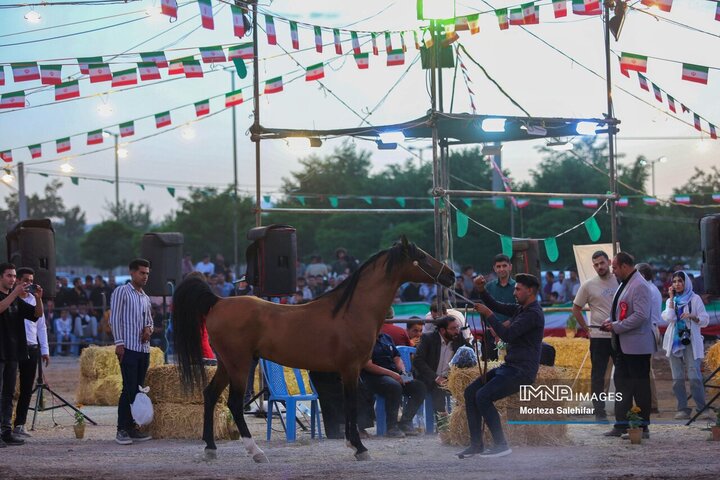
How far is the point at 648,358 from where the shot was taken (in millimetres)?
9594

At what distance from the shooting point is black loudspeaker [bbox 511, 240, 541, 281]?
13.2 m

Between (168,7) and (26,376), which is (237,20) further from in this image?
(26,376)

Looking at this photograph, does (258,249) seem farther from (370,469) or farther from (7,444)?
(370,469)

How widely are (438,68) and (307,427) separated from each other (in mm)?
5320

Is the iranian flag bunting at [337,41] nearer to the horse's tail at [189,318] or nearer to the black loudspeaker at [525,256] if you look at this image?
the black loudspeaker at [525,256]

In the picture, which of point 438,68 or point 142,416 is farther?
point 438,68

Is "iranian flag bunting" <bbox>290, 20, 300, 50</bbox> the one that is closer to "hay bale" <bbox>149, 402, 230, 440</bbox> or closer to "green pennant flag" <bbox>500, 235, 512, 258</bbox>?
"green pennant flag" <bbox>500, 235, 512, 258</bbox>

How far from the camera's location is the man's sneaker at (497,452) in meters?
8.34

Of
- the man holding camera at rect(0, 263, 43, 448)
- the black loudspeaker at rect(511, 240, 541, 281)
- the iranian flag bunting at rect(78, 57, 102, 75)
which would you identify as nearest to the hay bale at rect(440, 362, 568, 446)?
the black loudspeaker at rect(511, 240, 541, 281)

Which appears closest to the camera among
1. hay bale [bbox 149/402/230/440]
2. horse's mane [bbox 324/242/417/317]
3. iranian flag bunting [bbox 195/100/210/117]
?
horse's mane [bbox 324/242/417/317]

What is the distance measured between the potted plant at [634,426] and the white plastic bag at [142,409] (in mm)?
4822

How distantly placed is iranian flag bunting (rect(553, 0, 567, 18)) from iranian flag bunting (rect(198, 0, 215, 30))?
14.7ft

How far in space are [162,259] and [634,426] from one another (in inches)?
256

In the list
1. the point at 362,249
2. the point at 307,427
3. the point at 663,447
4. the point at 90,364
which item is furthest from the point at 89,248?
the point at 663,447
